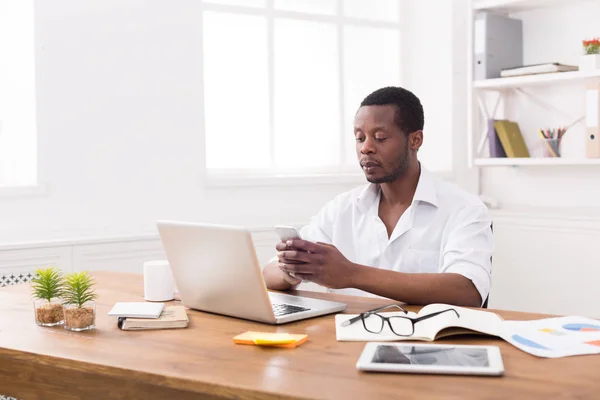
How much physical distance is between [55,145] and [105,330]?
182cm

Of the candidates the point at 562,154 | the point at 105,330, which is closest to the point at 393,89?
the point at 105,330

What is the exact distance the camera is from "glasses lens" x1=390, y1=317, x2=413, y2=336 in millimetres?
1603

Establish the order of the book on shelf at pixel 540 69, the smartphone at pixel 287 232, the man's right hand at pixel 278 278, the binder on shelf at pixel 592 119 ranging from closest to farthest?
the smartphone at pixel 287 232 → the man's right hand at pixel 278 278 → the binder on shelf at pixel 592 119 → the book on shelf at pixel 540 69

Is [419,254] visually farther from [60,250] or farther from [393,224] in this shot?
[60,250]

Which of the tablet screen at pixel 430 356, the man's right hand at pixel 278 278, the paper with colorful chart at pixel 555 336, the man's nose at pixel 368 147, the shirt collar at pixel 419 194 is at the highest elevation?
the man's nose at pixel 368 147

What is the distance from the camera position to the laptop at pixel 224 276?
5.63ft

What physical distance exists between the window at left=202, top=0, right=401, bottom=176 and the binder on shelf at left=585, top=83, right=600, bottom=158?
1.27m

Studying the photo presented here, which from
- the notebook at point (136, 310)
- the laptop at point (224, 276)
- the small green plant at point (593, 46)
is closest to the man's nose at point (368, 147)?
the laptop at point (224, 276)

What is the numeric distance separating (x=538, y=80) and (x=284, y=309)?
2.37 meters

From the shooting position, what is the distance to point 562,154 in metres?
3.96

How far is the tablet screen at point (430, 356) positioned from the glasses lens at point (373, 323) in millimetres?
168

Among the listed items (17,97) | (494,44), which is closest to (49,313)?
(17,97)

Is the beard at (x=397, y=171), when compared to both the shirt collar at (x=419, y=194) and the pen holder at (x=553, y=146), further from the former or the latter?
the pen holder at (x=553, y=146)

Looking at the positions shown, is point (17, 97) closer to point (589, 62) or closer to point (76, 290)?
point (76, 290)
